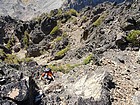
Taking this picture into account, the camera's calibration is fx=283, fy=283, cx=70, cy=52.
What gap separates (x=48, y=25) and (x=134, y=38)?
1595 inches

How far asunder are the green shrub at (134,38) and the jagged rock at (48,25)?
38.9 metres

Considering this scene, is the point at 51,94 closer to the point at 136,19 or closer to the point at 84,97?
the point at 84,97

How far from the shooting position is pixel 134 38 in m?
27.9

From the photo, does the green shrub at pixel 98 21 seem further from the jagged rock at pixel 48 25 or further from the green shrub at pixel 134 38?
the green shrub at pixel 134 38

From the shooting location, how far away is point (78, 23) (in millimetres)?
63406

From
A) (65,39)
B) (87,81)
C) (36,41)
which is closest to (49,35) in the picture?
(36,41)

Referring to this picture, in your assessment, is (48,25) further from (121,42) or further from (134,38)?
(134,38)

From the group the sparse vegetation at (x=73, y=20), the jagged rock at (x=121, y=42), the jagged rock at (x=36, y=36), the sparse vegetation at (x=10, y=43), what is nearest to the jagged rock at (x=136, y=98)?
the jagged rock at (x=121, y=42)

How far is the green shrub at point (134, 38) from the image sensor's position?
2711cm

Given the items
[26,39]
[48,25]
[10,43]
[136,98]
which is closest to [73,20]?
[48,25]

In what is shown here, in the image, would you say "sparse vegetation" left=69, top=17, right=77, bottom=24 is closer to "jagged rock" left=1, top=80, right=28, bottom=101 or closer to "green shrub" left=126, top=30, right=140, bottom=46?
"green shrub" left=126, top=30, right=140, bottom=46

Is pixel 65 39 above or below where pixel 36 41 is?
below

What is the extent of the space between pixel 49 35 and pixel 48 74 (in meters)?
41.2

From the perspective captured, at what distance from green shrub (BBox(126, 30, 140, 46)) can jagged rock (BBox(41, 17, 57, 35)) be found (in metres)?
38.9
